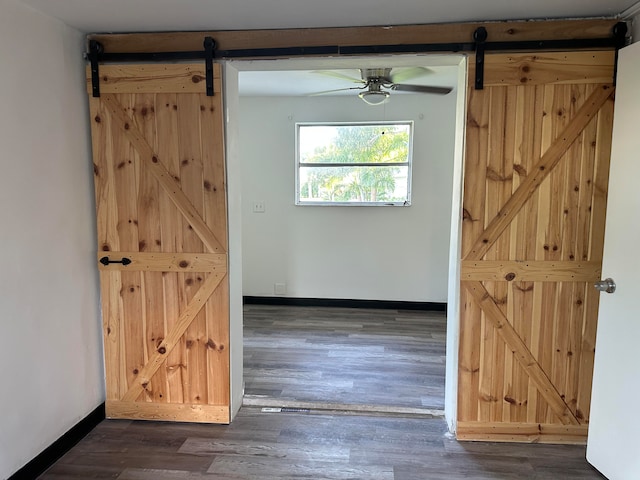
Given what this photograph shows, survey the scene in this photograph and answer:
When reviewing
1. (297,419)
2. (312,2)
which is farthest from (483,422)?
(312,2)

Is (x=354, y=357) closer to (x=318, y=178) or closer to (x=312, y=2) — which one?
(x=318, y=178)

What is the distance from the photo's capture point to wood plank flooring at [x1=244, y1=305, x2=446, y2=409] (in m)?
2.79

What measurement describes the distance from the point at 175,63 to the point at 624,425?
2836 mm

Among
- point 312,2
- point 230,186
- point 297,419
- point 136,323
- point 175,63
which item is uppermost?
point 312,2

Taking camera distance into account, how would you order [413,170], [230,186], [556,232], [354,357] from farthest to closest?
[413,170] < [354,357] < [230,186] < [556,232]

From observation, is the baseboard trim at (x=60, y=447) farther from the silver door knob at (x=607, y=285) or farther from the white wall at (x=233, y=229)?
the silver door knob at (x=607, y=285)

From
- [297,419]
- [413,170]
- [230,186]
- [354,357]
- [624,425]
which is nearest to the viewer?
[624,425]

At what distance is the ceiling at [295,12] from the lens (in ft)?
6.18

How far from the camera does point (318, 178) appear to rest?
Answer: 15.4 ft

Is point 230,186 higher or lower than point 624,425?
higher

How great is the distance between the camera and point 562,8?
1939 mm

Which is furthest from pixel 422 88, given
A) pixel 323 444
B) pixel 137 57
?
pixel 323 444

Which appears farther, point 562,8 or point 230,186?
point 230,186

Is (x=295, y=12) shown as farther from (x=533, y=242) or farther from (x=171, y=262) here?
(x=533, y=242)
